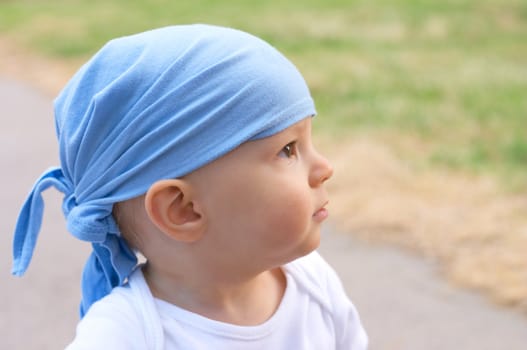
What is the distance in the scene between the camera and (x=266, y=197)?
1500 mm

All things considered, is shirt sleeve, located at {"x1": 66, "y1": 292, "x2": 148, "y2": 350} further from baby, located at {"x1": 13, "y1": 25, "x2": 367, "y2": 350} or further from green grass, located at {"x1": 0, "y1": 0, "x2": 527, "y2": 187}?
Answer: green grass, located at {"x1": 0, "y1": 0, "x2": 527, "y2": 187}

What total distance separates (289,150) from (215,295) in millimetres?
326

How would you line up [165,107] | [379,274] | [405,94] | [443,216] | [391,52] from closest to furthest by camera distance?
[165,107] < [379,274] < [443,216] < [405,94] < [391,52]

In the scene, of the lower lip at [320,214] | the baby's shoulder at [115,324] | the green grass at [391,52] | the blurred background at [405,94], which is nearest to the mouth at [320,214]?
the lower lip at [320,214]

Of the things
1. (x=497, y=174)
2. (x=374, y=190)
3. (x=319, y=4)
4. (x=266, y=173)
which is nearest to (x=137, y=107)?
(x=266, y=173)

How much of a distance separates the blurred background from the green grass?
15 mm

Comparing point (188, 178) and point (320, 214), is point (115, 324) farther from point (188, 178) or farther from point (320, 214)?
point (320, 214)

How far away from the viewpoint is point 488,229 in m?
3.37

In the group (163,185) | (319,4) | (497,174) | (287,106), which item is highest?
(287,106)

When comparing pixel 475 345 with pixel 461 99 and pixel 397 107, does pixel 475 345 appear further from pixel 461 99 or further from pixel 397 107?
pixel 461 99

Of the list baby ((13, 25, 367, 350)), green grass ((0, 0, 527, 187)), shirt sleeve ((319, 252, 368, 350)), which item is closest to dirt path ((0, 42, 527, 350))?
green grass ((0, 0, 527, 187))

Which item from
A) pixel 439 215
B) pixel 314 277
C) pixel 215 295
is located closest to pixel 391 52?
pixel 439 215

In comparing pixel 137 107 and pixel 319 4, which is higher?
pixel 137 107

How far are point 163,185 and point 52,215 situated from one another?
281 centimetres
